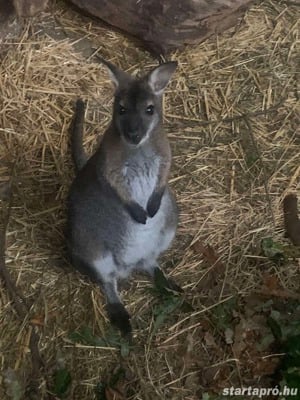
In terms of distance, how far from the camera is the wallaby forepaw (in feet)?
13.1

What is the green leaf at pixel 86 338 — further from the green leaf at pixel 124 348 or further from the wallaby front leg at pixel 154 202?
the wallaby front leg at pixel 154 202

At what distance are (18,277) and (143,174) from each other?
0.96 metres

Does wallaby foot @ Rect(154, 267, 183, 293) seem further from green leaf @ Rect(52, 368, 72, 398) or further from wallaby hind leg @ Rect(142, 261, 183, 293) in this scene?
green leaf @ Rect(52, 368, 72, 398)

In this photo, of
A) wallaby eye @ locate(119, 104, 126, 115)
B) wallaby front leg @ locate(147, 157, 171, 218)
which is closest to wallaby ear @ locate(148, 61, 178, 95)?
wallaby eye @ locate(119, 104, 126, 115)

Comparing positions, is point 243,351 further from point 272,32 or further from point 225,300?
point 272,32

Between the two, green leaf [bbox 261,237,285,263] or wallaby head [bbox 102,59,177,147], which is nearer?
wallaby head [bbox 102,59,177,147]

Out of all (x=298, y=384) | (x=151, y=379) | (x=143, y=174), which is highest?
(x=143, y=174)

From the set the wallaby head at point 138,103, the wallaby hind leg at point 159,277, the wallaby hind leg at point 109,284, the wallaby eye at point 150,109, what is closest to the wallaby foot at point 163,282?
the wallaby hind leg at point 159,277

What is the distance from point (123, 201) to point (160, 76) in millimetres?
681

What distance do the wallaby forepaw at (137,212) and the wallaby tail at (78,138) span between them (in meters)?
0.71

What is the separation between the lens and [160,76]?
3.77 m

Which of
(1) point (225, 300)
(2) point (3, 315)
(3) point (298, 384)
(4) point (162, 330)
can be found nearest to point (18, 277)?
(2) point (3, 315)

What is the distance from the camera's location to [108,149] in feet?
12.8

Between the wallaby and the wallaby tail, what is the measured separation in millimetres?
534
